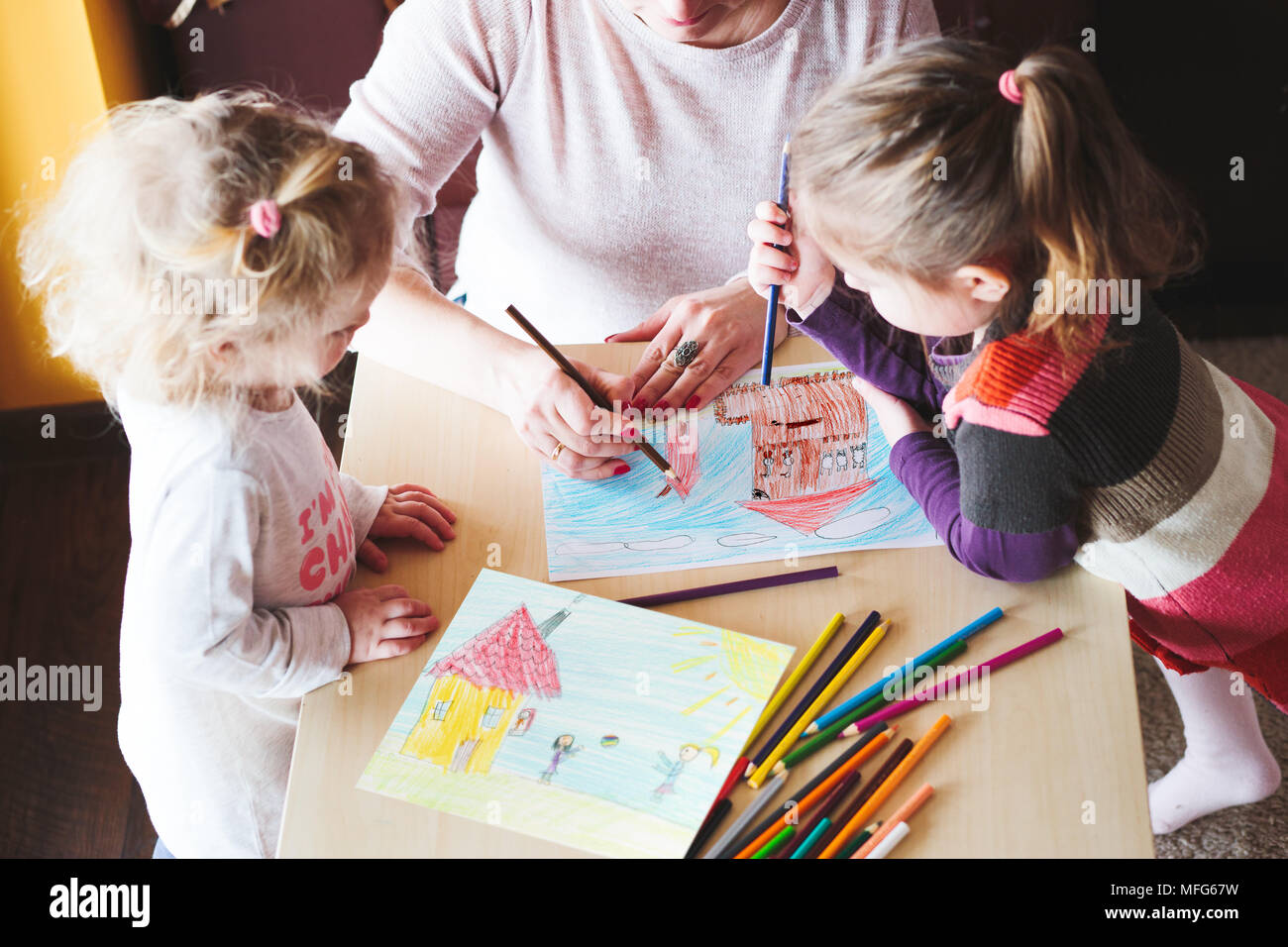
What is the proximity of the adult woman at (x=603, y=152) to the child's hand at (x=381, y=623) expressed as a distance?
24 cm

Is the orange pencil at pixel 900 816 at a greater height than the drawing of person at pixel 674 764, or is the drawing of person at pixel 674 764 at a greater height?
the drawing of person at pixel 674 764

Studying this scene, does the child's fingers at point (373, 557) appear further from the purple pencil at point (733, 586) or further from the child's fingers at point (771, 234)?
the child's fingers at point (771, 234)

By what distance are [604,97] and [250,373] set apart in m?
0.61

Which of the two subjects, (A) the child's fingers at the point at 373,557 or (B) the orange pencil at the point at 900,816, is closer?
(B) the orange pencil at the point at 900,816

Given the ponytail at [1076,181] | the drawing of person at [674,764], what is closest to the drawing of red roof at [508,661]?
the drawing of person at [674,764]

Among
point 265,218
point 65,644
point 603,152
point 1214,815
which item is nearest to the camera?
point 265,218

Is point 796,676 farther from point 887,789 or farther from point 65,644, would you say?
point 65,644

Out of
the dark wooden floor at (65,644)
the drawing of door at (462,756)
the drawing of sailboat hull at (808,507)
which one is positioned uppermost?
the drawing of sailboat hull at (808,507)

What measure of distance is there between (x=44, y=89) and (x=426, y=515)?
1.34 metres

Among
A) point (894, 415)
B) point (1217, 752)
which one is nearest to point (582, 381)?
point (894, 415)

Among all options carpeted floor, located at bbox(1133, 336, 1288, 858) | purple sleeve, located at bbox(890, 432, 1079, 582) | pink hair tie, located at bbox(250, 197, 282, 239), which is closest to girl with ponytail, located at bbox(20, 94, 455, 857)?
pink hair tie, located at bbox(250, 197, 282, 239)

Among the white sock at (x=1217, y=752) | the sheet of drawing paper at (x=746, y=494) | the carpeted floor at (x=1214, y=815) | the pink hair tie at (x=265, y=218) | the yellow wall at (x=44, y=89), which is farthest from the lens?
the yellow wall at (x=44, y=89)

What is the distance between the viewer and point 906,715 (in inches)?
33.2

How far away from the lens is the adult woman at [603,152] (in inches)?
45.4
